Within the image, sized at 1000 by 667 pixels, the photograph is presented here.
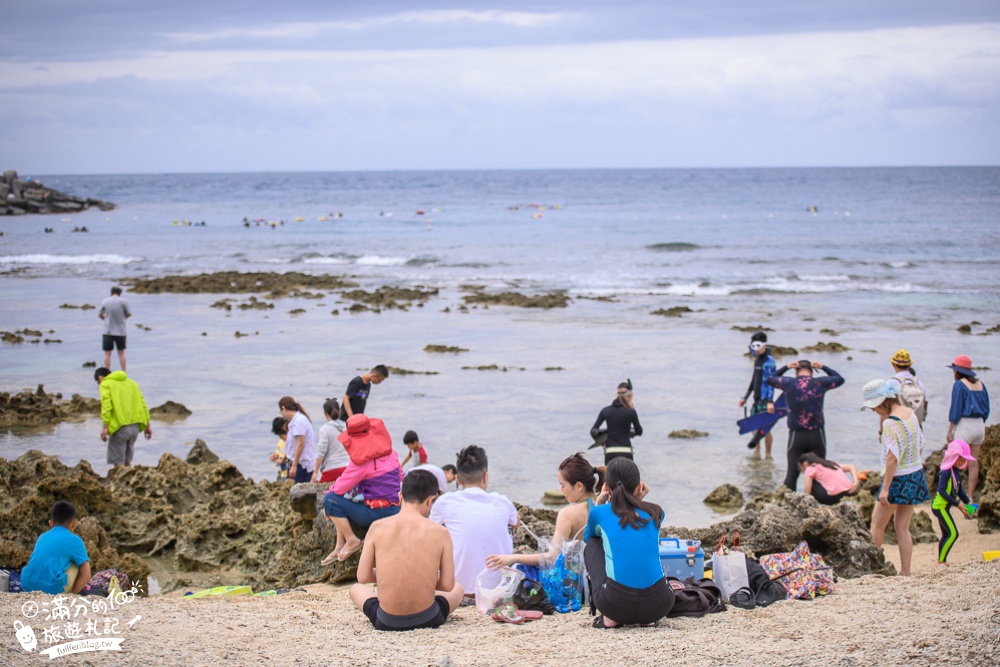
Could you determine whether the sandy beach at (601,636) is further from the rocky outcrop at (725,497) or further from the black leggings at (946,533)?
the rocky outcrop at (725,497)

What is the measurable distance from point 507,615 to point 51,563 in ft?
10.4

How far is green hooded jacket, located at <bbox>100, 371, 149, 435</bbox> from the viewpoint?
34.4 feet

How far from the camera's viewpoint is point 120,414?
34.7ft

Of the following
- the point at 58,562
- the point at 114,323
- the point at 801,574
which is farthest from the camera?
the point at 114,323

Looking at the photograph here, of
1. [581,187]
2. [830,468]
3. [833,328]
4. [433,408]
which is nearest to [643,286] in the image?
[833,328]

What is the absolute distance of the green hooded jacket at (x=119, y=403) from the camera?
34.4 feet

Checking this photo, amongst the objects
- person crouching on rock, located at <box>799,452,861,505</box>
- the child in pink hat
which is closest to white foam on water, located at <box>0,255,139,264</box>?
person crouching on rock, located at <box>799,452,861,505</box>

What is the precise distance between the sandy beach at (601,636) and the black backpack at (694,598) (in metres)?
0.09

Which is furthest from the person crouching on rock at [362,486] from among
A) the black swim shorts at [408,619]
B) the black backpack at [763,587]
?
the black backpack at [763,587]

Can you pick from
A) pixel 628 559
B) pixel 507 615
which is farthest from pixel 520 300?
pixel 628 559

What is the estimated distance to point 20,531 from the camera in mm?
7797

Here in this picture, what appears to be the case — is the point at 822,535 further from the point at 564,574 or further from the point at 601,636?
the point at 601,636

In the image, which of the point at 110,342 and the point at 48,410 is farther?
the point at 110,342

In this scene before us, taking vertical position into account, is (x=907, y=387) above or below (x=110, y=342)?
above
